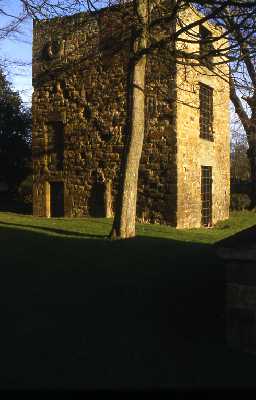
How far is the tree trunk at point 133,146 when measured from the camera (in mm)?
A: 13500

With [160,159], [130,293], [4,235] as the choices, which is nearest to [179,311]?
[130,293]

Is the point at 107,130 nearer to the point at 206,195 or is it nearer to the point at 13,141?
the point at 206,195

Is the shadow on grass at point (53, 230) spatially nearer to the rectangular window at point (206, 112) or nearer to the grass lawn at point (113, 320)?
the grass lawn at point (113, 320)

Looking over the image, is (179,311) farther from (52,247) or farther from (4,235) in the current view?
(4,235)

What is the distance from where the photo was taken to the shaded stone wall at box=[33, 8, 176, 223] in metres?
19.2

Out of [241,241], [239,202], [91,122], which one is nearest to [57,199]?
[91,122]

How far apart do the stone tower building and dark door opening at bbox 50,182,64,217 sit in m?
0.04

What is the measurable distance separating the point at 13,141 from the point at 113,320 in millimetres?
21253

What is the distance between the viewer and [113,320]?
21.1 ft

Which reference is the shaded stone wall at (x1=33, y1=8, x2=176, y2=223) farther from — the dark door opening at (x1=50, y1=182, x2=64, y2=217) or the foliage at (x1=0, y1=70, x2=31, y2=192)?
the foliage at (x1=0, y1=70, x2=31, y2=192)

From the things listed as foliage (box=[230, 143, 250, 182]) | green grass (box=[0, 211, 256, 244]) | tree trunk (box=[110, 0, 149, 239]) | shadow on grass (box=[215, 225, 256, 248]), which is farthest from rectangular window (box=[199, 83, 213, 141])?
foliage (box=[230, 143, 250, 182])

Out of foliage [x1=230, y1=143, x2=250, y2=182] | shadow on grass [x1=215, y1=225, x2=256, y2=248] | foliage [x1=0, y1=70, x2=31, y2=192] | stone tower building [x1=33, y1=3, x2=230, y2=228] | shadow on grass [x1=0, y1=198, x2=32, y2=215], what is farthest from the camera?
foliage [x1=230, y1=143, x2=250, y2=182]

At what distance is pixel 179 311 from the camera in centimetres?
694

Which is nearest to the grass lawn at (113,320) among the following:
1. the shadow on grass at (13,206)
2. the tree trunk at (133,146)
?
the tree trunk at (133,146)
